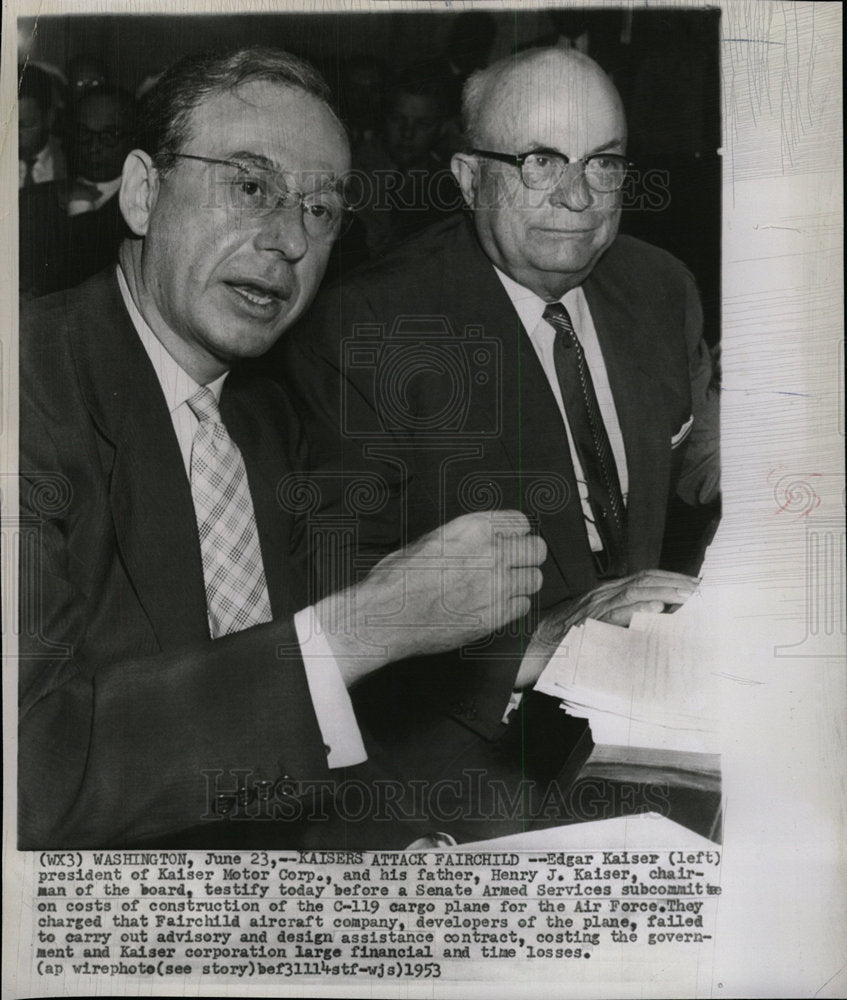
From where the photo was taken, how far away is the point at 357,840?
1.92 meters

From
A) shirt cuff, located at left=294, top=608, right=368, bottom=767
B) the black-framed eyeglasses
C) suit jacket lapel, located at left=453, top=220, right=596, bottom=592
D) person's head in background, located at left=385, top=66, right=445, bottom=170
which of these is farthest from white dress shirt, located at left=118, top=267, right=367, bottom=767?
the black-framed eyeglasses

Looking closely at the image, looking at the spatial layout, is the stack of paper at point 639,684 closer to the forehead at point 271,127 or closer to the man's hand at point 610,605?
the man's hand at point 610,605

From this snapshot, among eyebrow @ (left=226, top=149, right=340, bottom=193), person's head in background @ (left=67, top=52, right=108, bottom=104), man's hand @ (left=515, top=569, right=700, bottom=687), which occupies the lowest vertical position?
man's hand @ (left=515, top=569, right=700, bottom=687)

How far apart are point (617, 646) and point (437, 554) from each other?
0.39m

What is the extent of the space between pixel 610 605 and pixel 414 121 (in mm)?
1002

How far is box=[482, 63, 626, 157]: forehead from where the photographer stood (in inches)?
75.6

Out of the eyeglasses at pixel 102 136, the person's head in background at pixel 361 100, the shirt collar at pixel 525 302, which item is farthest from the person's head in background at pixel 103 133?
the shirt collar at pixel 525 302

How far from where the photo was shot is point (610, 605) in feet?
6.36

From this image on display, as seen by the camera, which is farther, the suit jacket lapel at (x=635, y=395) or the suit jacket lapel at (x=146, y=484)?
the suit jacket lapel at (x=635, y=395)

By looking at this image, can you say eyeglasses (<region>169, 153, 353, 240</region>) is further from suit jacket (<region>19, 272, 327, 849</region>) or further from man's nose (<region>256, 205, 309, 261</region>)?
suit jacket (<region>19, 272, 327, 849</region>)

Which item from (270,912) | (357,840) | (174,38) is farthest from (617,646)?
(174,38)

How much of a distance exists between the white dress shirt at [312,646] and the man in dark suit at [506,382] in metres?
0.07

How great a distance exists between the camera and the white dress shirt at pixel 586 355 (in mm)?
1946

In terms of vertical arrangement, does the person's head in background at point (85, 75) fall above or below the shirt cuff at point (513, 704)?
above
